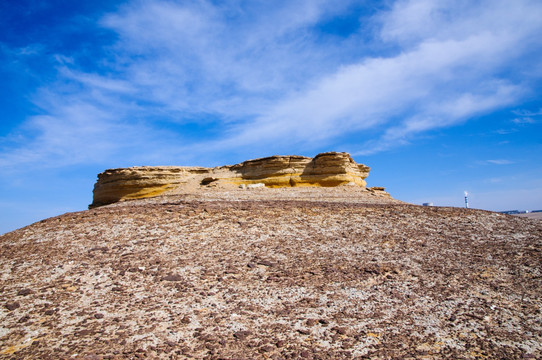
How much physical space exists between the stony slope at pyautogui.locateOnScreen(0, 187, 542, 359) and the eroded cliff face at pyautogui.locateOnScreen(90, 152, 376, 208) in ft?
46.1

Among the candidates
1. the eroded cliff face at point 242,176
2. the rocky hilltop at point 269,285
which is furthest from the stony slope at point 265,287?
the eroded cliff face at point 242,176

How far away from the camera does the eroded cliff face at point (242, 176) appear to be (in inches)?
981

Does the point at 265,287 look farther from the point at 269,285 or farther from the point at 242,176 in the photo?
the point at 242,176

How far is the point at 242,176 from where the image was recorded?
2602 centimetres

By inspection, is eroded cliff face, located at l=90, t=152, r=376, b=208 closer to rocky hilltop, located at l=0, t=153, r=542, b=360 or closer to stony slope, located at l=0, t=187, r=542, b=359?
rocky hilltop, located at l=0, t=153, r=542, b=360

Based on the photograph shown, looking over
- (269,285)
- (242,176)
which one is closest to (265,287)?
(269,285)

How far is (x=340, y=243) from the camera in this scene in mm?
8766

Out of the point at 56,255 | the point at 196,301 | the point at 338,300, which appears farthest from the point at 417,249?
the point at 56,255

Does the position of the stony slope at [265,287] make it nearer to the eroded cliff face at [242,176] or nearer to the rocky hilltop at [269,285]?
the rocky hilltop at [269,285]

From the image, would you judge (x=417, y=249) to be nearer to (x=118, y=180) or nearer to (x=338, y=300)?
(x=338, y=300)

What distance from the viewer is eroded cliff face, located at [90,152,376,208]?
81.8 ft

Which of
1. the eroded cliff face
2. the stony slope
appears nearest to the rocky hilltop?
the stony slope

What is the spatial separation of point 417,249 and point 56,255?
8.84 m

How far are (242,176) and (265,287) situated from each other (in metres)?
20.1
